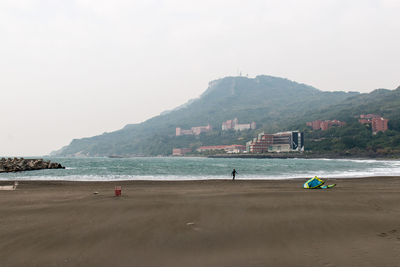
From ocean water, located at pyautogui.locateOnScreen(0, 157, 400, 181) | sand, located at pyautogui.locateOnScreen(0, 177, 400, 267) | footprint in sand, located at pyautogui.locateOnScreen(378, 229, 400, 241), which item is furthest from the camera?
ocean water, located at pyautogui.locateOnScreen(0, 157, 400, 181)

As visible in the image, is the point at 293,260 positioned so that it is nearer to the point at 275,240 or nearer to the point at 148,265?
the point at 275,240

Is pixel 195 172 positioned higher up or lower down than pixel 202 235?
lower down

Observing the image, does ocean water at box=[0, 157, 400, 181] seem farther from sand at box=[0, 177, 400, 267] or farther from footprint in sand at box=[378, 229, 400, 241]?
footprint in sand at box=[378, 229, 400, 241]

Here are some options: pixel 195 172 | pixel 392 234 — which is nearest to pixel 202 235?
pixel 392 234

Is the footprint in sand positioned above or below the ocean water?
above

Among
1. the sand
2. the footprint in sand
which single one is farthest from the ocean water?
the footprint in sand

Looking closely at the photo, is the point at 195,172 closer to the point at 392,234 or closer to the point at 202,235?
the point at 202,235

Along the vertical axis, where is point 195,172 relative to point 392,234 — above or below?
below

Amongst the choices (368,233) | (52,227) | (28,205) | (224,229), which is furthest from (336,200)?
(28,205)

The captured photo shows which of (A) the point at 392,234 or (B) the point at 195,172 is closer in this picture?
(A) the point at 392,234

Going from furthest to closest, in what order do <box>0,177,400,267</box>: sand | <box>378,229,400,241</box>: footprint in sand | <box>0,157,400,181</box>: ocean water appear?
<box>0,157,400,181</box>: ocean water
<box>378,229,400,241</box>: footprint in sand
<box>0,177,400,267</box>: sand

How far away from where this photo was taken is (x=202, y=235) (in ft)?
30.7

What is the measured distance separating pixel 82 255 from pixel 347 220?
9.24m

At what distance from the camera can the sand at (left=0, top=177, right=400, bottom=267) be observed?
24.0 feet
